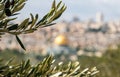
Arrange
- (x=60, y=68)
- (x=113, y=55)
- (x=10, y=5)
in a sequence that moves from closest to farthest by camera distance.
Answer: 1. (x=10, y=5)
2. (x=60, y=68)
3. (x=113, y=55)

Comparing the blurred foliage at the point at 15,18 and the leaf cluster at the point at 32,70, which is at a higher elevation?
the blurred foliage at the point at 15,18

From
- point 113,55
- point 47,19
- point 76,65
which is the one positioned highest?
point 47,19

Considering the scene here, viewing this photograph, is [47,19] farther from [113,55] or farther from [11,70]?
[113,55]

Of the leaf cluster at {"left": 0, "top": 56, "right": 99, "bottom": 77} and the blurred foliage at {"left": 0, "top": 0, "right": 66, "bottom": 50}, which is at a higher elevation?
the blurred foliage at {"left": 0, "top": 0, "right": 66, "bottom": 50}

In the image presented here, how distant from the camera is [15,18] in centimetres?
904

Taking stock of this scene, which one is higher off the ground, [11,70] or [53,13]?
[53,13]

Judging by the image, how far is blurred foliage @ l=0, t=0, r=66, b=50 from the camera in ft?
29.3

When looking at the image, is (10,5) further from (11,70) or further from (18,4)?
(11,70)

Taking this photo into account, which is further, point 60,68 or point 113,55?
point 113,55

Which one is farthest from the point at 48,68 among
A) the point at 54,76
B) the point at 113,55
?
the point at 113,55

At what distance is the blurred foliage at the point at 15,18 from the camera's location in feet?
29.3

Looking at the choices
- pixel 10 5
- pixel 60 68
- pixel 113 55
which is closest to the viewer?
pixel 10 5

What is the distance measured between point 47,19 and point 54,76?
34.5 inches

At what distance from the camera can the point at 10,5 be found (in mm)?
8992
